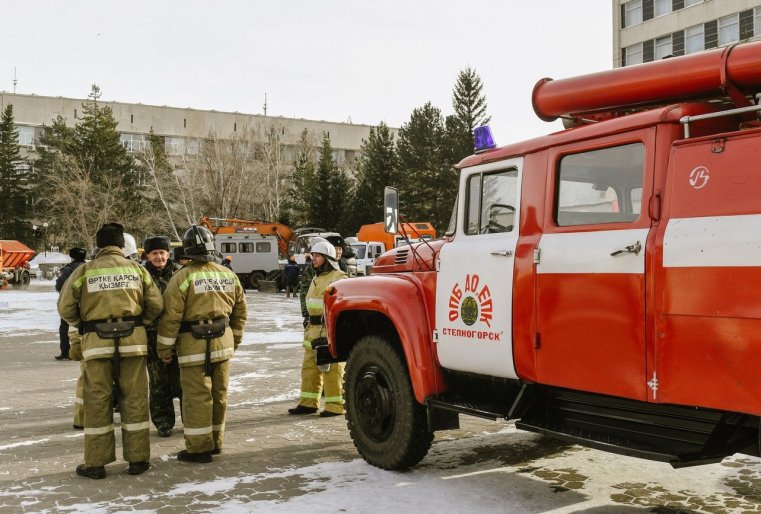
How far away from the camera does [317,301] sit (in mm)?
8203

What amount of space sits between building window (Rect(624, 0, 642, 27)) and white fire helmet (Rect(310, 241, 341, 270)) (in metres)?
46.8

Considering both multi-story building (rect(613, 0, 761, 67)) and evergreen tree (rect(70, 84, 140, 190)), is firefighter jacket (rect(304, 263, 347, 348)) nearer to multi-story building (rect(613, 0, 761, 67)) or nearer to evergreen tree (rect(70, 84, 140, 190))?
multi-story building (rect(613, 0, 761, 67))

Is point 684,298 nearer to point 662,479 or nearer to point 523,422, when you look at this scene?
point 523,422

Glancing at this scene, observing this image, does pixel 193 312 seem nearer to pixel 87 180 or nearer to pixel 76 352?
pixel 76 352

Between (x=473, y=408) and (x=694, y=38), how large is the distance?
46.6 meters

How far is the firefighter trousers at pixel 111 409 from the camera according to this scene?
5.77 metres

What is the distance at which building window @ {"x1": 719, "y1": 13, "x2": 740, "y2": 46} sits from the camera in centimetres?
4247

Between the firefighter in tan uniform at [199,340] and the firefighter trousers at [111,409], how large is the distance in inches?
14.1

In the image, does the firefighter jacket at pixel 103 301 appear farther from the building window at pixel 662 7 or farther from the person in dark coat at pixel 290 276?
the building window at pixel 662 7

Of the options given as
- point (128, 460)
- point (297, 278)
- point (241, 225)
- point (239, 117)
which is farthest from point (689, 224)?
point (239, 117)

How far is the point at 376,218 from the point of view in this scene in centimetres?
5922

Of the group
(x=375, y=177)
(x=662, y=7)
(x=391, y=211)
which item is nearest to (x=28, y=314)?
(x=391, y=211)

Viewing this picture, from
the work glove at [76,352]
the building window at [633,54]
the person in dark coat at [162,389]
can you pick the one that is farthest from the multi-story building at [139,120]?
the work glove at [76,352]

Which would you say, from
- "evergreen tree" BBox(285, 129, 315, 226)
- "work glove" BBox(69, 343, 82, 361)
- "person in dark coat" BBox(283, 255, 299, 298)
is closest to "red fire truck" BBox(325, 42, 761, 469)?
"work glove" BBox(69, 343, 82, 361)
